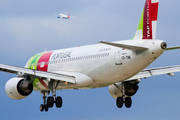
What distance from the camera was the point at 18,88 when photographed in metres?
40.0

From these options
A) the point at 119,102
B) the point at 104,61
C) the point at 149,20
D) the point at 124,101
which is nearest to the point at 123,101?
the point at 124,101

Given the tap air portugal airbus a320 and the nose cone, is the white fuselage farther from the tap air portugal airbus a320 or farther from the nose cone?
the nose cone

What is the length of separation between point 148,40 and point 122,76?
12.9 ft

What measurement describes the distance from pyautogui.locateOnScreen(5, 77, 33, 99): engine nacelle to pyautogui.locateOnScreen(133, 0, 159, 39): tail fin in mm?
10946

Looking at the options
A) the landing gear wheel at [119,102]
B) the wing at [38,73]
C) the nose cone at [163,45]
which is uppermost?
the nose cone at [163,45]

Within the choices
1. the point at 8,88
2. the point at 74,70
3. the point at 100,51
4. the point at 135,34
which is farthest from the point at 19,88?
the point at 135,34

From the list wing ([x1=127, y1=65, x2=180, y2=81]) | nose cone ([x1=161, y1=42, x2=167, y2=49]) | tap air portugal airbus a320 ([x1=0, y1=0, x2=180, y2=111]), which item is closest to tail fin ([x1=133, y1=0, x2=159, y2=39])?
tap air portugal airbus a320 ([x1=0, y1=0, x2=180, y2=111])

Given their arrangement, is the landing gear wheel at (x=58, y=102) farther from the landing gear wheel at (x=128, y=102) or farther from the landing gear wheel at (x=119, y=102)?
the landing gear wheel at (x=128, y=102)

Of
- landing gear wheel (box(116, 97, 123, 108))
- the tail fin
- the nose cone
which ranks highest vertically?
the tail fin

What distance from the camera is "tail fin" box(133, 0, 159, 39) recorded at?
112ft

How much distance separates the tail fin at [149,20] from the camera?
A: 112ft

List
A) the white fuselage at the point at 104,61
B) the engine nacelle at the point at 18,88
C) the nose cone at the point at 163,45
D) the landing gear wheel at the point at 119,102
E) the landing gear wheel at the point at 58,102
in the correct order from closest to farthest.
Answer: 1. the nose cone at the point at 163,45
2. the white fuselage at the point at 104,61
3. the landing gear wheel at the point at 58,102
4. the engine nacelle at the point at 18,88
5. the landing gear wheel at the point at 119,102

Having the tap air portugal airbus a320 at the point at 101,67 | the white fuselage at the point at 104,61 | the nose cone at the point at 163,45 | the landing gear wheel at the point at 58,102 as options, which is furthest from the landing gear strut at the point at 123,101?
the nose cone at the point at 163,45

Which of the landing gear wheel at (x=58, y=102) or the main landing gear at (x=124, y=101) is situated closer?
the landing gear wheel at (x=58, y=102)
